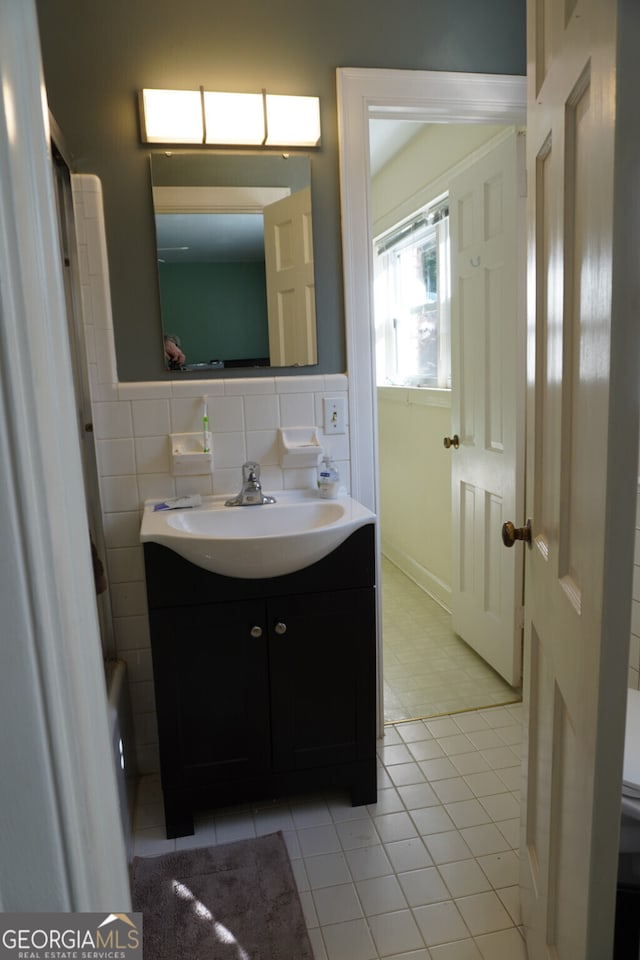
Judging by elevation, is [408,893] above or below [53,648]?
below

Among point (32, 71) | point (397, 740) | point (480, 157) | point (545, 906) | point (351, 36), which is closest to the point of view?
point (32, 71)

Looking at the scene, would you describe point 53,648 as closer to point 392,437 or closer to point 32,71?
point 32,71

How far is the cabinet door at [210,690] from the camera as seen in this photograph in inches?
72.1

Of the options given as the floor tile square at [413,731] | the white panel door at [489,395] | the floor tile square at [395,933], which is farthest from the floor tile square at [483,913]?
the white panel door at [489,395]

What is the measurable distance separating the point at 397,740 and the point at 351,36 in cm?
235

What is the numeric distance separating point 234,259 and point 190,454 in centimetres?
64

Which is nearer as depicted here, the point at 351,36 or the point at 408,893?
the point at 408,893

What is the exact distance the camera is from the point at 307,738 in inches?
77.0

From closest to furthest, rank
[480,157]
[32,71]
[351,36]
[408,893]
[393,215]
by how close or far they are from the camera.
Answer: [32,71]
[408,893]
[351,36]
[480,157]
[393,215]

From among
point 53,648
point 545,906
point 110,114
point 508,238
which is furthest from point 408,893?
point 110,114

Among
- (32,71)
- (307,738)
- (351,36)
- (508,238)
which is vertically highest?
(351,36)

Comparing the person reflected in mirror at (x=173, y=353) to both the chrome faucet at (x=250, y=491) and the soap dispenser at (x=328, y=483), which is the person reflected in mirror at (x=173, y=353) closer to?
the chrome faucet at (x=250, y=491)

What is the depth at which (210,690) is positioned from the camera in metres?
1.86

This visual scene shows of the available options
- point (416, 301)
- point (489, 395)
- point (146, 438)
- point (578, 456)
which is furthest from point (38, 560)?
point (416, 301)
